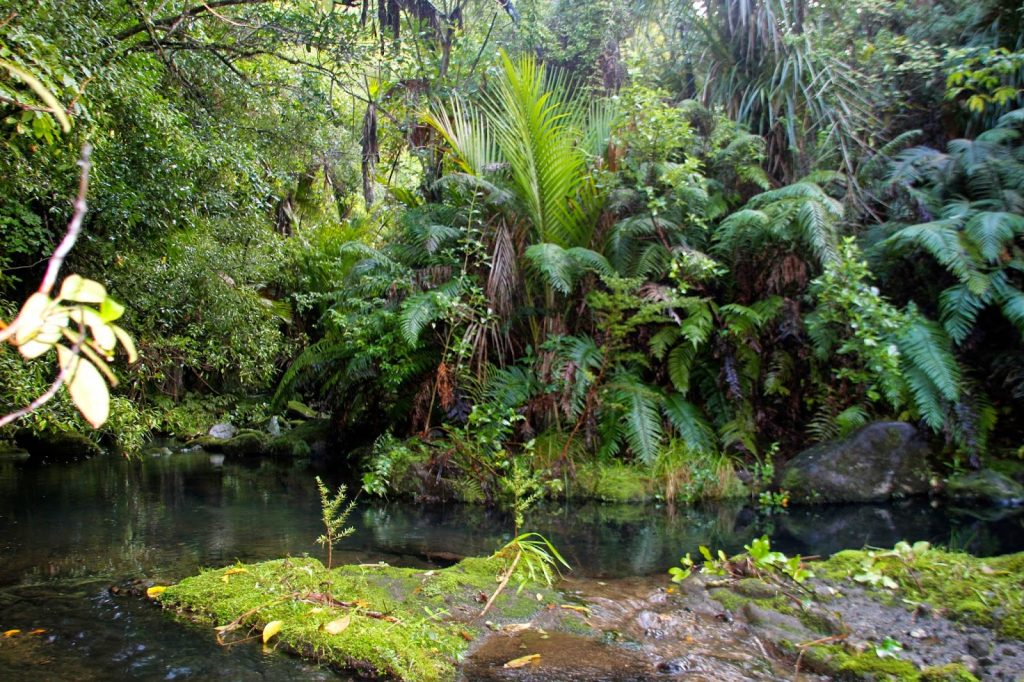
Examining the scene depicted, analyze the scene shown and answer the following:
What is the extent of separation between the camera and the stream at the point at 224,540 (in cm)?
260

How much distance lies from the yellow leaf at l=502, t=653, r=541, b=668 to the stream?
683 mm

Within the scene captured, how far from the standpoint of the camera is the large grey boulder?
6.14m

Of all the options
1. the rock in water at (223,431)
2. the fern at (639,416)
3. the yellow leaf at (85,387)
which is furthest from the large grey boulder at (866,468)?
the rock in water at (223,431)

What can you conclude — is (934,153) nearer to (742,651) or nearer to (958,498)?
(958,498)

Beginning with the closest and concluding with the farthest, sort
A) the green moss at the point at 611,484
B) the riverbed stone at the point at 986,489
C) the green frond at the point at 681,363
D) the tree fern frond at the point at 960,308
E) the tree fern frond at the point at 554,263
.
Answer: the riverbed stone at the point at 986,489, the tree fern frond at the point at 960,308, the tree fern frond at the point at 554,263, the green moss at the point at 611,484, the green frond at the point at 681,363

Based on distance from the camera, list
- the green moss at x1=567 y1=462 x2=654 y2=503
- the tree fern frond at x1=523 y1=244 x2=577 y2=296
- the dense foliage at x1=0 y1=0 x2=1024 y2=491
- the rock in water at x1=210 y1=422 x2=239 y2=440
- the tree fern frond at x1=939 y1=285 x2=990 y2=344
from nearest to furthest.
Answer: the dense foliage at x1=0 y1=0 x2=1024 y2=491, the tree fern frond at x1=939 y1=285 x2=990 y2=344, the tree fern frond at x1=523 y1=244 x2=577 y2=296, the green moss at x1=567 y1=462 x2=654 y2=503, the rock in water at x1=210 y1=422 x2=239 y2=440

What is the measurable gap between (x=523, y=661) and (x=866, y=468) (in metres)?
4.72

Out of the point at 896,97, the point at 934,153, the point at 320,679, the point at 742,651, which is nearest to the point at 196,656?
the point at 320,679

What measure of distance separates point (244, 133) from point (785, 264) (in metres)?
5.34

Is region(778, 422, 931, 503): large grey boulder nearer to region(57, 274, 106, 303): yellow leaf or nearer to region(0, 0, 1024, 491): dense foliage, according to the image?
region(0, 0, 1024, 491): dense foliage

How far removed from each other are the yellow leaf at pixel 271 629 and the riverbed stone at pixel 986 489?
18.7 ft

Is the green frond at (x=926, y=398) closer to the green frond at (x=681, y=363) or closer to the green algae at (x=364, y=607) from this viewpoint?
the green frond at (x=681, y=363)

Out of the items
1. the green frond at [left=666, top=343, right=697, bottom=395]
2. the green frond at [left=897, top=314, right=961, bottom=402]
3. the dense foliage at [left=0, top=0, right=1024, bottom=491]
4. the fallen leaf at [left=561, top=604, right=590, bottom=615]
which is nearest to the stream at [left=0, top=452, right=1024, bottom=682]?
the fallen leaf at [left=561, top=604, right=590, bottom=615]

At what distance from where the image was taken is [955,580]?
10.8 feet
